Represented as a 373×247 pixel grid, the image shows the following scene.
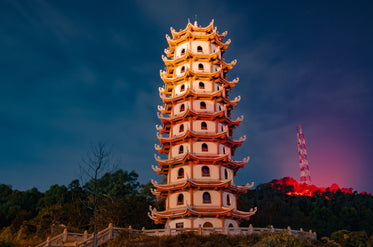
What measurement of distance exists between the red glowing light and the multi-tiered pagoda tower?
7945cm

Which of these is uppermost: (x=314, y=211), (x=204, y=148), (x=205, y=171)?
(x=204, y=148)

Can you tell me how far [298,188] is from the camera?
108938 millimetres

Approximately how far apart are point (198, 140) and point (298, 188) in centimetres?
8627

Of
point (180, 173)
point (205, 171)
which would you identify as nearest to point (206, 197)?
point (205, 171)

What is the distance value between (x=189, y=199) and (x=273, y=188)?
290 feet

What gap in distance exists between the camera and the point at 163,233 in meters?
26.3

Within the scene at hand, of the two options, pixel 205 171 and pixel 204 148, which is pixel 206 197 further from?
pixel 204 148

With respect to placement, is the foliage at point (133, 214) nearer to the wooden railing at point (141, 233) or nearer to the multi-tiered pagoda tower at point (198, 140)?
the wooden railing at point (141, 233)

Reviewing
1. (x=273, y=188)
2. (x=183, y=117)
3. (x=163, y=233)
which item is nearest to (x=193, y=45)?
(x=183, y=117)

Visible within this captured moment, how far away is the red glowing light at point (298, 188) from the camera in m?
107

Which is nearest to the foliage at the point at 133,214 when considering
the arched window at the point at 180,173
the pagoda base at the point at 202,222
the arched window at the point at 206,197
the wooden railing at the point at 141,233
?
the wooden railing at the point at 141,233

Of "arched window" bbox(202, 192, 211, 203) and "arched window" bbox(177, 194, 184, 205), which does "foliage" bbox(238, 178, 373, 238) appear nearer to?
"arched window" bbox(202, 192, 211, 203)

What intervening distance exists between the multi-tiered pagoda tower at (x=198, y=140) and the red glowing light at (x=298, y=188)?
79451 millimetres

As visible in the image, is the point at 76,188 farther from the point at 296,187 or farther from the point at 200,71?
the point at 296,187
